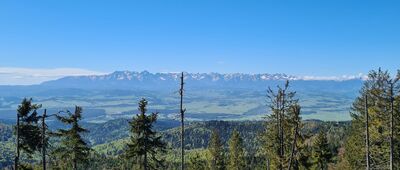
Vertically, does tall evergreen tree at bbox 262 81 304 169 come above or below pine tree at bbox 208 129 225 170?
above

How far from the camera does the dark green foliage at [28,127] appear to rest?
36.5 m

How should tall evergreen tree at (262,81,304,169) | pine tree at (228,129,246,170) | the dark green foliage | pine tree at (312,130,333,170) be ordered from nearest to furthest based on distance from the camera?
the dark green foliage < tall evergreen tree at (262,81,304,169) < pine tree at (312,130,333,170) < pine tree at (228,129,246,170)

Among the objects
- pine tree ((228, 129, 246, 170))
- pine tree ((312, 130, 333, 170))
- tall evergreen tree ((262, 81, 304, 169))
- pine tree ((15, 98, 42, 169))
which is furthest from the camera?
pine tree ((228, 129, 246, 170))

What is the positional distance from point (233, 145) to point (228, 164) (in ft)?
37.2

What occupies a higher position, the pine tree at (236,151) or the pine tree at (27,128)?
the pine tree at (27,128)

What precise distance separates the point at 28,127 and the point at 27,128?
0.34 ft

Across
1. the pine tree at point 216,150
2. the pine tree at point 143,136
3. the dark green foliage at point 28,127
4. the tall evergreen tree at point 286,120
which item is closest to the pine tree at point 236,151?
the pine tree at point 216,150

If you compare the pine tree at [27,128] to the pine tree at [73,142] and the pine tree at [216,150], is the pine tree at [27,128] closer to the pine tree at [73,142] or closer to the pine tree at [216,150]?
the pine tree at [73,142]

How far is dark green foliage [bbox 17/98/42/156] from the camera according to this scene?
36500 mm

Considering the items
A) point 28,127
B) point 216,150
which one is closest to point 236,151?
point 216,150

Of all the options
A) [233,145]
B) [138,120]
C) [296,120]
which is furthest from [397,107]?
[233,145]

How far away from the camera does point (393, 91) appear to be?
45062mm

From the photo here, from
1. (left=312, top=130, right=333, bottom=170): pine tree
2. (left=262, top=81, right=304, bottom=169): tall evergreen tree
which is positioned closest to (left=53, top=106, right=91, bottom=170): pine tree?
(left=262, top=81, right=304, bottom=169): tall evergreen tree

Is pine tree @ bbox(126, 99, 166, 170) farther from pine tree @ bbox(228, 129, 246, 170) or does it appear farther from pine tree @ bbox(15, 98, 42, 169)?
pine tree @ bbox(228, 129, 246, 170)
